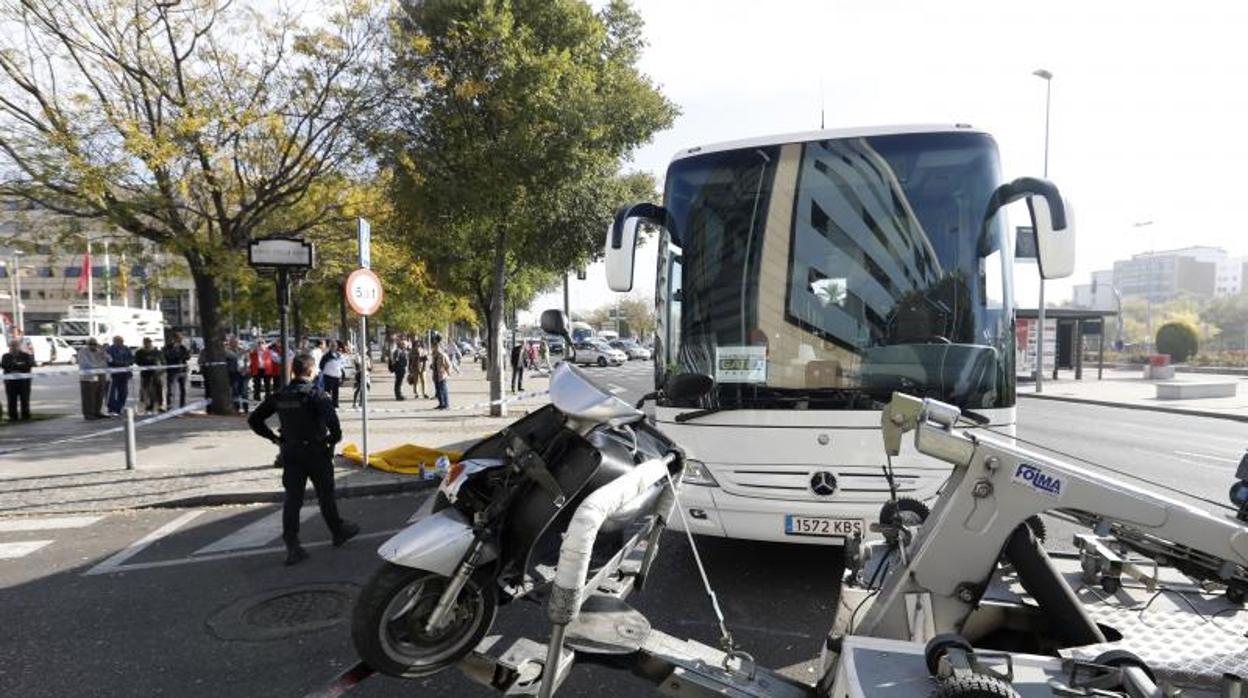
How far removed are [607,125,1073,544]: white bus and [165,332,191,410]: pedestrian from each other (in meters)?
16.2

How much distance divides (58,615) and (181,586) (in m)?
0.73

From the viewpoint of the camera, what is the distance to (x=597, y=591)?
3330 millimetres

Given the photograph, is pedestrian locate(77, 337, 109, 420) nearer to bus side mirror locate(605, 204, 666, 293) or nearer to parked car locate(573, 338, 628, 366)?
bus side mirror locate(605, 204, 666, 293)

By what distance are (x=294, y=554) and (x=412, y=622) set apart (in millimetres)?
3103

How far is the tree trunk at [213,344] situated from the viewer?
14.6 meters

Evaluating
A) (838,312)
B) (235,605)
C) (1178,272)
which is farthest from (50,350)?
(1178,272)

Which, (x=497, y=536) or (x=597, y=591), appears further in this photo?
(x=597, y=591)

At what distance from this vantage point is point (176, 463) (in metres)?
9.85

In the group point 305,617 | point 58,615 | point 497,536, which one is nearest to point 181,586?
point 58,615

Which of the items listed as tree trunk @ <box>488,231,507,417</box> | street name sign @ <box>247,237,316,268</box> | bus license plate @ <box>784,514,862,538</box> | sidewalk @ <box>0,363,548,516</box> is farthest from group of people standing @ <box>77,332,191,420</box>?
bus license plate @ <box>784,514,862,538</box>

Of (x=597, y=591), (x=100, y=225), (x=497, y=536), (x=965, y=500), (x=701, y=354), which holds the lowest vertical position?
(x=597, y=591)

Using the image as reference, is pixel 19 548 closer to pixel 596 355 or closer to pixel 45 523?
pixel 45 523

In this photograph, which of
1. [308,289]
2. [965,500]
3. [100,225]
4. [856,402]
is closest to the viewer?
[965,500]

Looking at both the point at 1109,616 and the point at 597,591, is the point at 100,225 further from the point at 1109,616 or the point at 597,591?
the point at 1109,616
